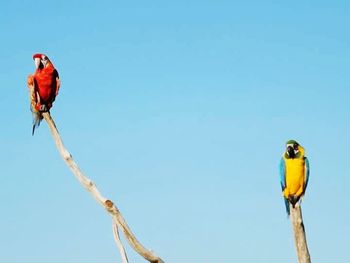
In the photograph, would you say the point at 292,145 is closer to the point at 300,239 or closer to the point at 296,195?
the point at 296,195

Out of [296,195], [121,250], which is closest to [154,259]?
[121,250]

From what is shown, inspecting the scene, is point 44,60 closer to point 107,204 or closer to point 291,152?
point 107,204

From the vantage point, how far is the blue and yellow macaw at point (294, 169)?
32.7 feet

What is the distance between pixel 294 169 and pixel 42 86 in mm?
4418

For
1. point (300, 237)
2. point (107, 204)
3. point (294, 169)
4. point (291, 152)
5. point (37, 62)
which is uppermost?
point (291, 152)

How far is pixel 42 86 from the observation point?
7.77 meters

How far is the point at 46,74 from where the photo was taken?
786cm

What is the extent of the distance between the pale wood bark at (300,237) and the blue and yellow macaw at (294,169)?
1.46m

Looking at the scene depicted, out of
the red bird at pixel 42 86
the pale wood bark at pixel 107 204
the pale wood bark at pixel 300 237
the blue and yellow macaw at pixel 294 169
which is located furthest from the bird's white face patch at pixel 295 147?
the pale wood bark at pixel 107 204

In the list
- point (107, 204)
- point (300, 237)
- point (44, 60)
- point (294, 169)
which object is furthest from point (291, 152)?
point (107, 204)

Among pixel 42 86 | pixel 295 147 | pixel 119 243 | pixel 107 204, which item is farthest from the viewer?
pixel 295 147

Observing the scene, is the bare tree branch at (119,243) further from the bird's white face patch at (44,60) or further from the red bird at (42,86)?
the bird's white face patch at (44,60)

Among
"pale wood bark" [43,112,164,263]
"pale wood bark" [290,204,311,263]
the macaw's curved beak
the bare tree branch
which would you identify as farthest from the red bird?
"pale wood bark" [290,204,311,263]

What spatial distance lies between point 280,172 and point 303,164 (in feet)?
1.28
